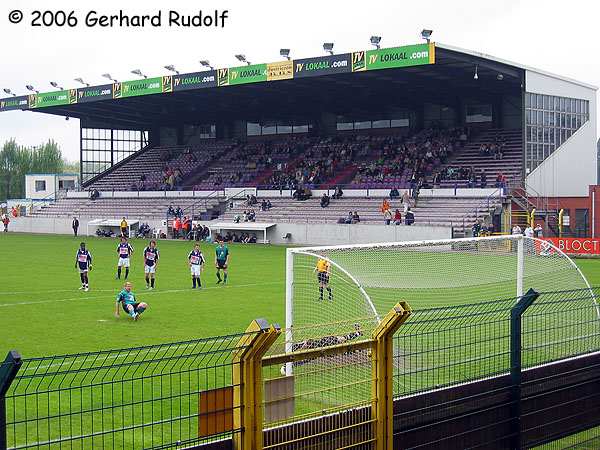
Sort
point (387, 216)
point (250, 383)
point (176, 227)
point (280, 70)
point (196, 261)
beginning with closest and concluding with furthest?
point (250, 383) → point (196, 261) → point (387, 216) → point (280, 70) → point (176, 227)

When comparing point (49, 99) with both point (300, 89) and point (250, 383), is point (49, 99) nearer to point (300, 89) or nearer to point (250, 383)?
point (300, 89)

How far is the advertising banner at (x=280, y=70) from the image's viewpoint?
1871 inches

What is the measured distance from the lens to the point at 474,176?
50.1 metres

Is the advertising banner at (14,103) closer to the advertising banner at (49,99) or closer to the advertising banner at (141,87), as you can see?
the advertising banner at (49,99)

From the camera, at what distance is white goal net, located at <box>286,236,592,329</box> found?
12891mm

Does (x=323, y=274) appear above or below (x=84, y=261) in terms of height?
above

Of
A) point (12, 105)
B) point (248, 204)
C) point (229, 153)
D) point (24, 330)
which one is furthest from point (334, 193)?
point (24, 330)

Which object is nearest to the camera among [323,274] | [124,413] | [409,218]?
[124,413]

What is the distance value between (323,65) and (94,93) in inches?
742

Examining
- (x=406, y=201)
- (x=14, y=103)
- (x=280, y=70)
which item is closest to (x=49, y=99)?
(x=14, y=103)

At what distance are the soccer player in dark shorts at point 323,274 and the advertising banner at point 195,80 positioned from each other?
39.2 m

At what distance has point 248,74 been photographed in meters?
49.5

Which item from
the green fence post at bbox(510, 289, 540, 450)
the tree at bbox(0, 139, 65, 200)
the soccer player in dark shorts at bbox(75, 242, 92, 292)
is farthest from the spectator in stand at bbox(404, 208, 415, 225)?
the tree at bbox(0, 139, 65, 200)

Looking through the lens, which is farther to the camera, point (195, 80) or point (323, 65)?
point (195, 80)
